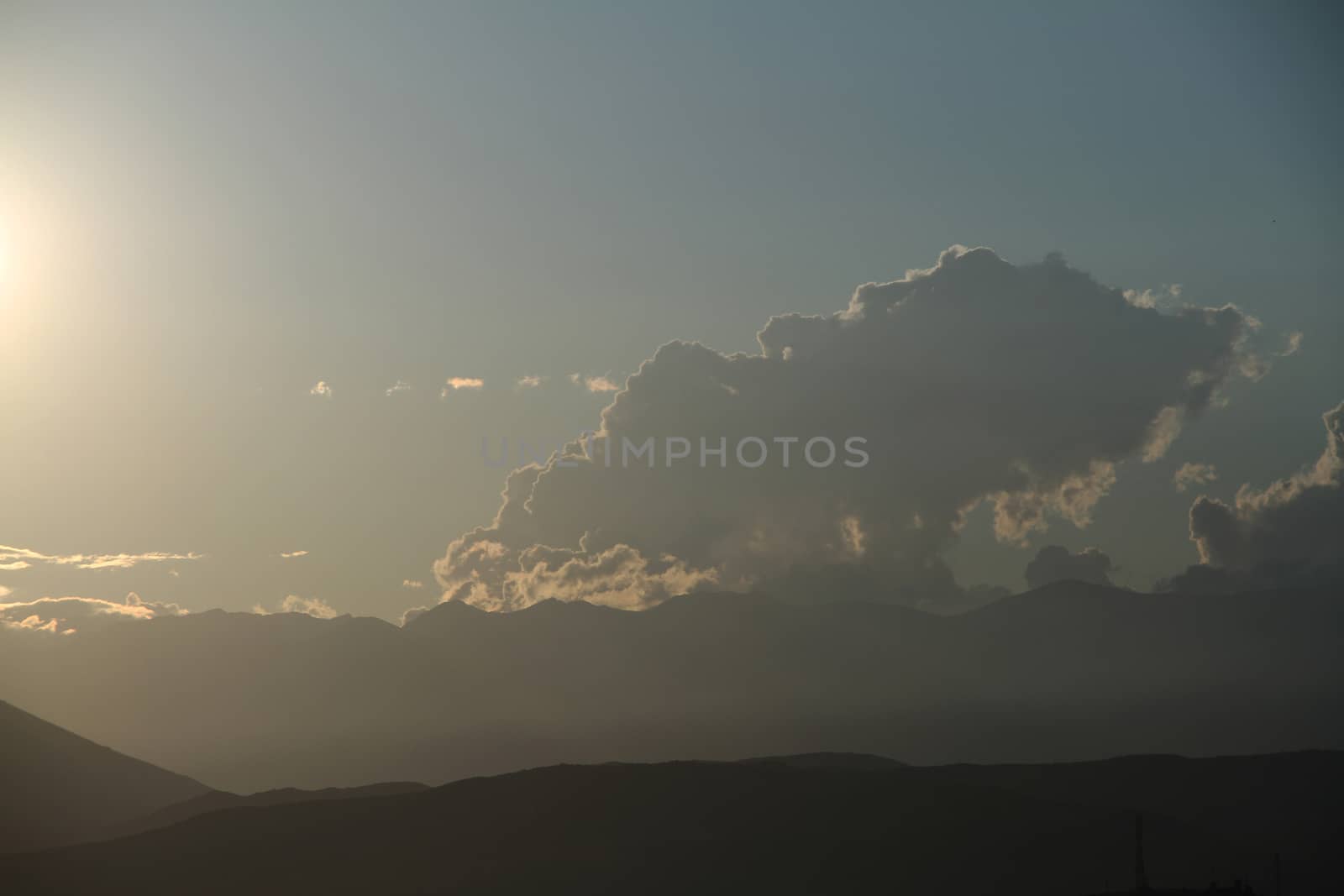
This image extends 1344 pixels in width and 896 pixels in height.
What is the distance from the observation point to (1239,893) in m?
179

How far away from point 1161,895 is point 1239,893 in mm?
10001

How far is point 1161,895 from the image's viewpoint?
179000 millimetres
